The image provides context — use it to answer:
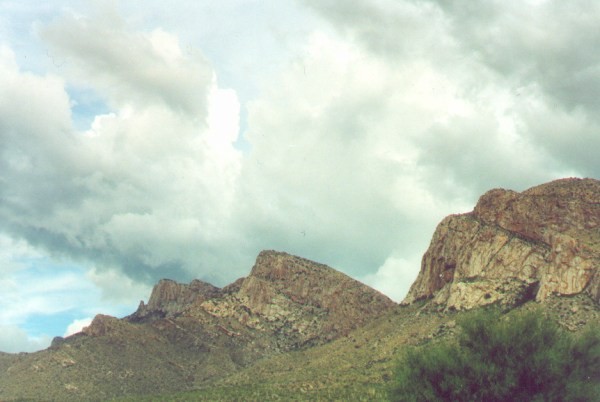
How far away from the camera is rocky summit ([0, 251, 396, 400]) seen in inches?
4683

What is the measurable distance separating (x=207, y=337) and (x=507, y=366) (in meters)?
121

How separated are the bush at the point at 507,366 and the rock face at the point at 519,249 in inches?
2102

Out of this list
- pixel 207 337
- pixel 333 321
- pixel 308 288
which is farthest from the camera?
pixel 308 288

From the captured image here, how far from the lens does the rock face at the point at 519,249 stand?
309ft

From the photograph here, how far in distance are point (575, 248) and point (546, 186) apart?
89.8ft

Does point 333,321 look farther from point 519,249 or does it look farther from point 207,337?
point 519,249

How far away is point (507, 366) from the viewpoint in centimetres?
3872

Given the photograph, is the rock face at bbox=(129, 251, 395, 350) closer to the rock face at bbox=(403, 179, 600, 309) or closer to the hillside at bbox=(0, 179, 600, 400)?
the hillside at bbox=(0, 179, 600, 400)

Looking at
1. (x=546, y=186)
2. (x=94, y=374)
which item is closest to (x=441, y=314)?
(x=546, y=186)

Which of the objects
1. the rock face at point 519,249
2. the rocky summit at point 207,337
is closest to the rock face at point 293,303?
the rocky summit at point 207,337

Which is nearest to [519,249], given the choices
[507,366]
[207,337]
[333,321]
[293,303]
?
[333,321]

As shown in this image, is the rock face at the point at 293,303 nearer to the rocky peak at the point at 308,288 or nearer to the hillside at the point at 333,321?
the rocky peak at the point at 308,288

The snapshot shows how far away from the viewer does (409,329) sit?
108m

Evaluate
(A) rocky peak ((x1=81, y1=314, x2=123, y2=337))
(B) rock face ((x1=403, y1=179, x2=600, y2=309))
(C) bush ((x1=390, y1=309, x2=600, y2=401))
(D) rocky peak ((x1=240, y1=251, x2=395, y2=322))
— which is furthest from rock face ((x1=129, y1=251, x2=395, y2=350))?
(C) bush ((x1=390, y1=309, x2=600, y2=401))
